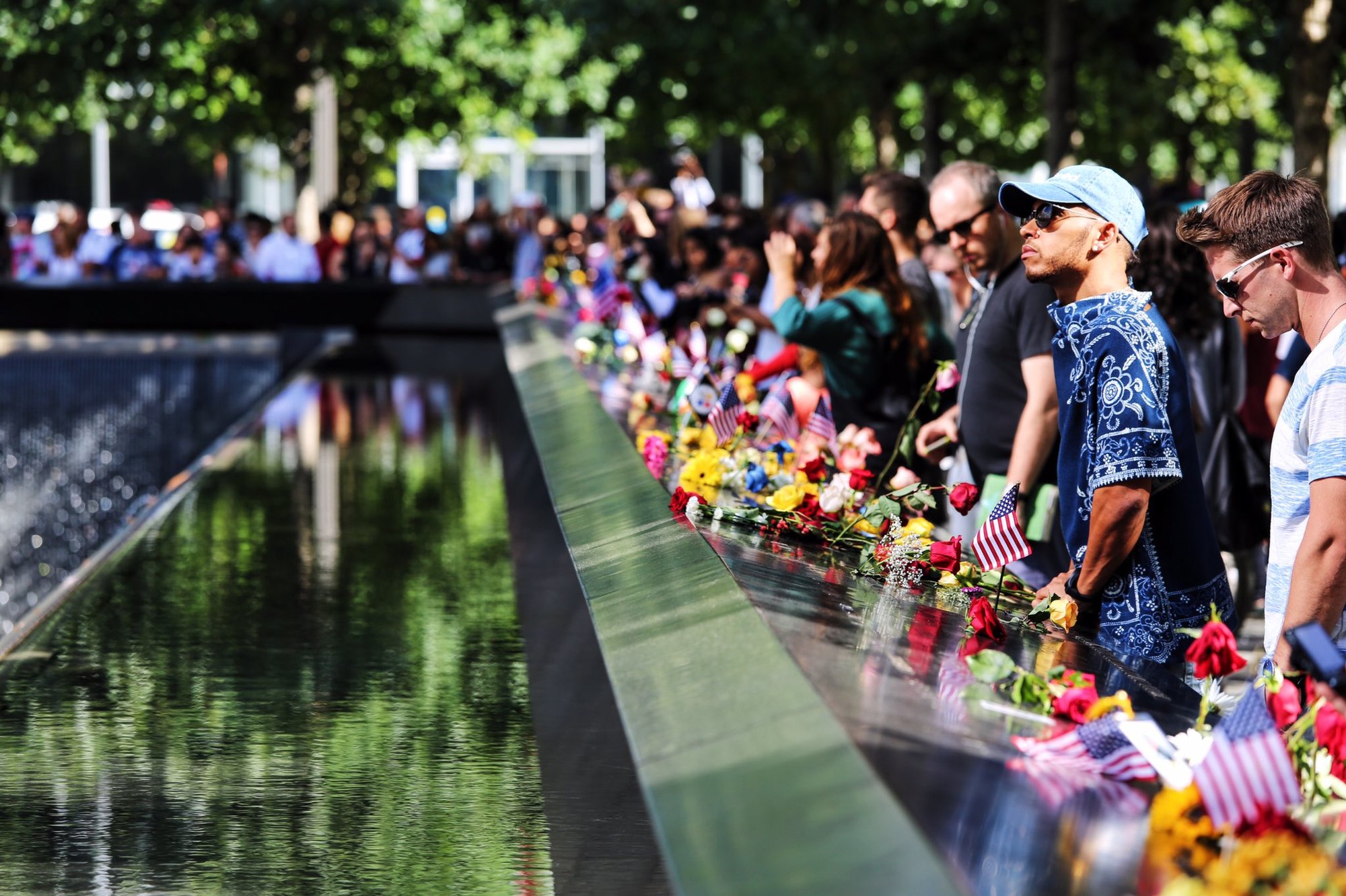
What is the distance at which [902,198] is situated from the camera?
286 inches

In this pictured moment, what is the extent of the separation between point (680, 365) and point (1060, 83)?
804 centimetres

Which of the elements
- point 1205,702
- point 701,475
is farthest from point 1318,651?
point 701,475

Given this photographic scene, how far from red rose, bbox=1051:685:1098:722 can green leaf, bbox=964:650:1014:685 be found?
13 cm

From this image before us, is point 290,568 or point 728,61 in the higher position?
point 728,61

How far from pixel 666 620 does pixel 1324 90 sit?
9.85m

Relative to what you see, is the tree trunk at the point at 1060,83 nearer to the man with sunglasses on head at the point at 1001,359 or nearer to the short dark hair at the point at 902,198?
the short dark hair at the point at 902,198

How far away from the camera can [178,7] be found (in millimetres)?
25797

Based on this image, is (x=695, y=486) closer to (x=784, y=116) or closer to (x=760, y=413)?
(x=760, y=413)

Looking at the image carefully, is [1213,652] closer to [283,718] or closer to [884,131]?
[283,718]

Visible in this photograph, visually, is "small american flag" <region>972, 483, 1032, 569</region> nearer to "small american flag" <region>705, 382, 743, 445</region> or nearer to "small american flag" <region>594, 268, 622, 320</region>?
"small american flag" <region>705, 382, 743, 445</region>

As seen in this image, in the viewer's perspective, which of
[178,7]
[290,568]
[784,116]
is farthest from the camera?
[784,116]

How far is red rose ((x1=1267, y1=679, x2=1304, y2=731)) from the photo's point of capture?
9.51 ft

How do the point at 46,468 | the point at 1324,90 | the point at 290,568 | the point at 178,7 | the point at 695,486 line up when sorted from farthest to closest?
the point at 178,7
the point at 46,468
the point at 1324,90
the point at 290,568
the point at 695,486

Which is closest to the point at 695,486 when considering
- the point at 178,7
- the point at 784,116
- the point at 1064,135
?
the point at 1064,135
